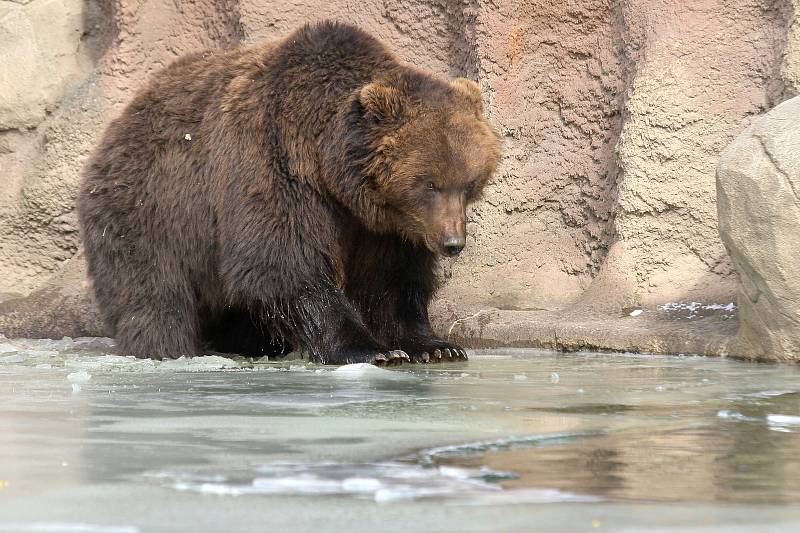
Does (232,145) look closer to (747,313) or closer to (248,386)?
(248,386)

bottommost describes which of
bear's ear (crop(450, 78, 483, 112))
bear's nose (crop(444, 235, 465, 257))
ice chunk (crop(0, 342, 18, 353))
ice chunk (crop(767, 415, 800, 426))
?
ice chunk (crop(767, 415, 800, 426))

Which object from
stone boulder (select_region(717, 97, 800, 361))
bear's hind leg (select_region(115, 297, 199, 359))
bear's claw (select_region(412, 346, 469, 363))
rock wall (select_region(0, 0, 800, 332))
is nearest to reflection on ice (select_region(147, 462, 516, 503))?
stone boulder (select_region(717, 97, 800, 361))

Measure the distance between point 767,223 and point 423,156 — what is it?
175 centimetres

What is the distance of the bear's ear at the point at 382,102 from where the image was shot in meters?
6.46

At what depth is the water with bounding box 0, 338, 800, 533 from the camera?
8.44ft

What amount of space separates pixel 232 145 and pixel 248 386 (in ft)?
6.41

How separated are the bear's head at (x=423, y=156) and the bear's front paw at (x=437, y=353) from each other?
61cm

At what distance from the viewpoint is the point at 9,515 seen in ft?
8.44

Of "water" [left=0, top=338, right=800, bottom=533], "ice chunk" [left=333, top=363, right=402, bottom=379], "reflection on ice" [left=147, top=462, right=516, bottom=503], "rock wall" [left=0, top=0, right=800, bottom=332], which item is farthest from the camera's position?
"rock wall" [left=0, top=0, right=800, bottom=332]

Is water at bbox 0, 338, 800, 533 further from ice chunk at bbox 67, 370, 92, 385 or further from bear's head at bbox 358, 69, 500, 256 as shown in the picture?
bear's head at bbox 358, 69, 500, 256

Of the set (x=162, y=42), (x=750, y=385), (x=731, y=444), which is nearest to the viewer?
(x=731, y=444)

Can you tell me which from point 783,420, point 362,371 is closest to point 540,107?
point 362,371

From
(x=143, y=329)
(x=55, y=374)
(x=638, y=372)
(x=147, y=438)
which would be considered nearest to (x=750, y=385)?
(x=638, y=372)

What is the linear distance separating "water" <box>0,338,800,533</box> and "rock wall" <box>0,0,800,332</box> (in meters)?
2.72
